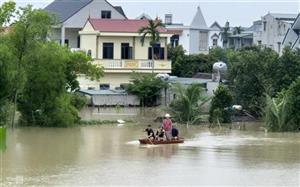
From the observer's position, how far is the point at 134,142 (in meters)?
27.0

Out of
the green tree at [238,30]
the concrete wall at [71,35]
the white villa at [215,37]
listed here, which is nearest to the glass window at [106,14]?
the concrete wall at [71,35]

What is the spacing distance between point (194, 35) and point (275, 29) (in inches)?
827

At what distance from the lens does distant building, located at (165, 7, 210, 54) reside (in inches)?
3177

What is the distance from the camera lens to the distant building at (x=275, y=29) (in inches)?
2393

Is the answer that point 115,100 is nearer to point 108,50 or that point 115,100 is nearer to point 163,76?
point 163,76

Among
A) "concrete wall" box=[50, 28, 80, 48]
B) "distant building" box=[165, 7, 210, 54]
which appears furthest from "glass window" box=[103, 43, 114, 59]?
"distant building" box=[165, 7, 210, 54]

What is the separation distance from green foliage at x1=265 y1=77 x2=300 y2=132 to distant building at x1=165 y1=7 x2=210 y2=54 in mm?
45871

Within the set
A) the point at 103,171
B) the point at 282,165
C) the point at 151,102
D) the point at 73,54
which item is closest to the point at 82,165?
the point at 103,171

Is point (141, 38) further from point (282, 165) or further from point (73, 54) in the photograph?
point (282, 165)

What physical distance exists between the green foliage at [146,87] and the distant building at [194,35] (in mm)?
34619

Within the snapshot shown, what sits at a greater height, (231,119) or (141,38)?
(141,38)

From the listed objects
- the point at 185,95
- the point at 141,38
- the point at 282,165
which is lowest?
the point at 282,165

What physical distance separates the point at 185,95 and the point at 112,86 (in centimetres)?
1373

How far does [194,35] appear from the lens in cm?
8262
